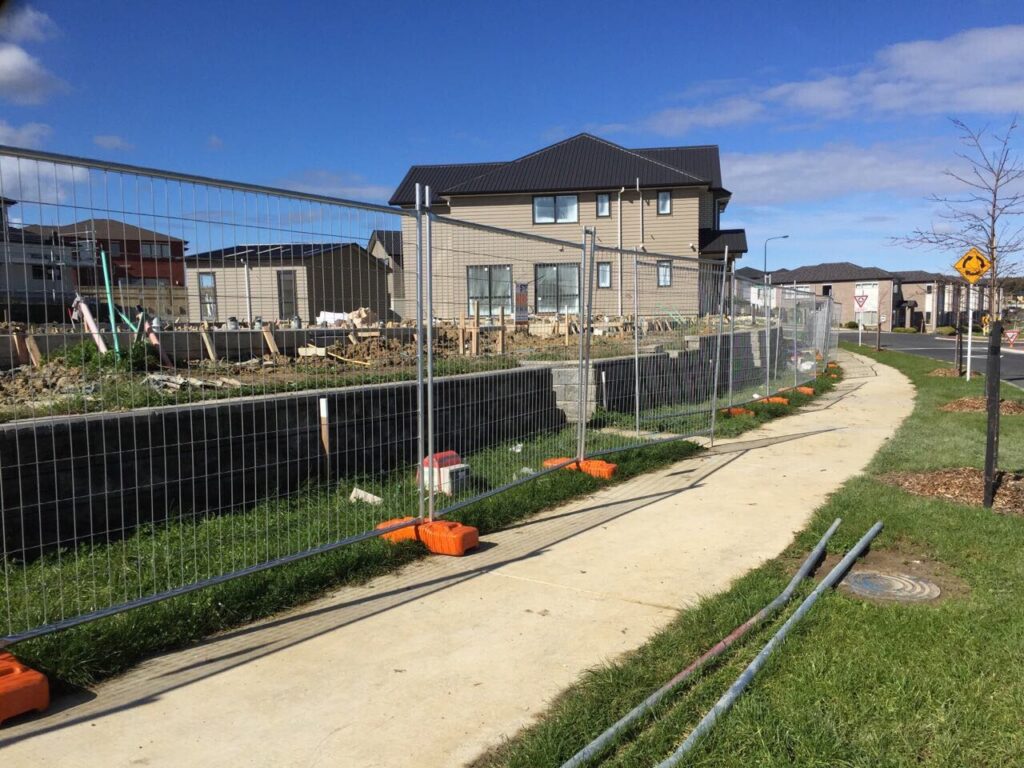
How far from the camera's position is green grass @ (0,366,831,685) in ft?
12.5

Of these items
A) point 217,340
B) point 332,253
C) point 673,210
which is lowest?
point 217,340

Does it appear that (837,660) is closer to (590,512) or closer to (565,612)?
(565,612)

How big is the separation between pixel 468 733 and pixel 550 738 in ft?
1.17

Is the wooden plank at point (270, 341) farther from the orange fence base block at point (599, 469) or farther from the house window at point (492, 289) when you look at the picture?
the orange fence base block at point (599, 469)

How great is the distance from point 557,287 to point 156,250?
4617mm

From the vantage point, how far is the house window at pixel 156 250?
4109 millimetres

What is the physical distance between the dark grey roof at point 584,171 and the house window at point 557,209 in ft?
1.91

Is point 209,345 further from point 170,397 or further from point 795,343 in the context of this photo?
point 795,343

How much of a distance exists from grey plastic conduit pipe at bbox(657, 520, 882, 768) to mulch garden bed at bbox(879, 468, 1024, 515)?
2070 millimetres

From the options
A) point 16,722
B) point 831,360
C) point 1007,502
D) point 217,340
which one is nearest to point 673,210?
point 831,360

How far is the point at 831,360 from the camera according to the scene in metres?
25.7

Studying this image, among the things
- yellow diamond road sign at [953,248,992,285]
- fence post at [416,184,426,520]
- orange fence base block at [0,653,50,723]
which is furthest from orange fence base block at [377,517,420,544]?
yellow diamond road sign at [953,248,992,285]

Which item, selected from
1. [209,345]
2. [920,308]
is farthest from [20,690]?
[920,308]

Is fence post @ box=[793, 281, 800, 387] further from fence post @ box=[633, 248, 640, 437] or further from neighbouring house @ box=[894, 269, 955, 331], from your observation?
neighbouring house @ box=[894, 269, 955, 331]
